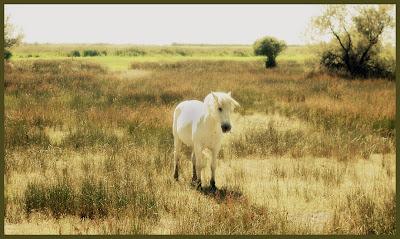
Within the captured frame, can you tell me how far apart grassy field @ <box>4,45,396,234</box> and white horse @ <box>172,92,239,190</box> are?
502 millimetres

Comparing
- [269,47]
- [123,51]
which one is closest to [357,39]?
[269,47]

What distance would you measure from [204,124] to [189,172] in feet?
5.56

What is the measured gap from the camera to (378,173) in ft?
26.8

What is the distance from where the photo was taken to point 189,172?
26.1 feet

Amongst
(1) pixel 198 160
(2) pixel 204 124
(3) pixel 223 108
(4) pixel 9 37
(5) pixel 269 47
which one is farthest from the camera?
(5) pixel 269 47

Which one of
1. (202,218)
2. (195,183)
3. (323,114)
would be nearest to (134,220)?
(202,218)

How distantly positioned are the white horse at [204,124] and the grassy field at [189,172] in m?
0.50

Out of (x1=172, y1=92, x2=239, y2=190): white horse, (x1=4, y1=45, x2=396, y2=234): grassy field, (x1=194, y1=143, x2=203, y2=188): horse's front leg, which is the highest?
(x1=172, y1=92, x2=239, y2=190): white horse

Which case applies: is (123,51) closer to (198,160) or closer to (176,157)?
(176,157)

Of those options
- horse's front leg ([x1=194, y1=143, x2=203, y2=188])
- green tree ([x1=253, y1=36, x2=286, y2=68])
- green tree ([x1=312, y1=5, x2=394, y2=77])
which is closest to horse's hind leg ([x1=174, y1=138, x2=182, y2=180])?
horse's front leg ([x1=194, y1=143, x2=203, y2=188])

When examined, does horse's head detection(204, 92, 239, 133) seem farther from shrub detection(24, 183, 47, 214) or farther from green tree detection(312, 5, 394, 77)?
green tree detection(312, 5, 394, 77)

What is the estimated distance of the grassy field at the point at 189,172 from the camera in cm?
548

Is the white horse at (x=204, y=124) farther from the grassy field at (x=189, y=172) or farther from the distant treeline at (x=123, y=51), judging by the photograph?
the distant treeline at (x=123, y=51)

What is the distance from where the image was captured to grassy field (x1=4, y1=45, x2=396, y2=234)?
5484 mm
